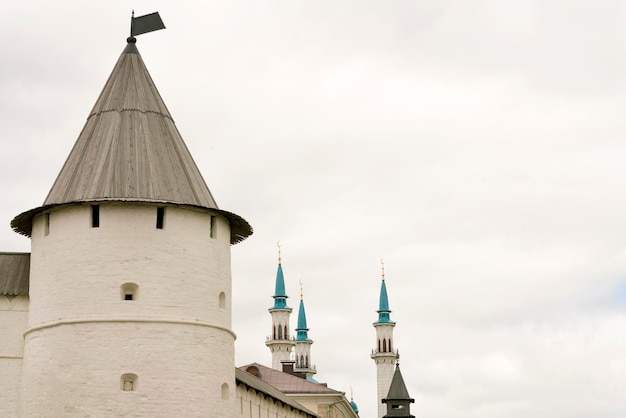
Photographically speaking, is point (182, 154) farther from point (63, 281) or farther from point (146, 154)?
point (63, 281)

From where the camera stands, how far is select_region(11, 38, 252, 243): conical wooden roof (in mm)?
36656

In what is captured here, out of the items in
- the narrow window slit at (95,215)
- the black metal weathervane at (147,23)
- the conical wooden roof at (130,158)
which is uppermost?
the black metal weathervane at (147,23)

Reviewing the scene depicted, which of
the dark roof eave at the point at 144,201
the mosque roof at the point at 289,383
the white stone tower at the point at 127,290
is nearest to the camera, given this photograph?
Answer: the white stone tower at the point at 127,290

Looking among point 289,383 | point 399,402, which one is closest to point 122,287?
point 289,383

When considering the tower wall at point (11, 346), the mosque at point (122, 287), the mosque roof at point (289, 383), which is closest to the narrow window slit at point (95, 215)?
the mosque at point (122, 287)

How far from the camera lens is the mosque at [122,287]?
35.1m

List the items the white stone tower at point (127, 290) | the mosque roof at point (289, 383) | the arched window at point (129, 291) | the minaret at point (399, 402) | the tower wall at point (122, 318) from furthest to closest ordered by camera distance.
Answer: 1. the minaret at point (399, 402)
2. the mosque roof at point (289, 383)
3. the arched window at point (129, 291)
4. the white stone tower at point (127, 290)
5. the tower wall at point (122, 318)

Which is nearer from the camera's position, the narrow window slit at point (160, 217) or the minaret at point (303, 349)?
the narrow window slit at point (160, 217)

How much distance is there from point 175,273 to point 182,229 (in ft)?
4.71

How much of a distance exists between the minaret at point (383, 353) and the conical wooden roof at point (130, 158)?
94.4 metres

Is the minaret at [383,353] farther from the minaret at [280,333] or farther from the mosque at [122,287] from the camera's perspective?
the mosque at [122,287]

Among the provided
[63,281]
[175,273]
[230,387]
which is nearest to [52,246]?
[63,281]

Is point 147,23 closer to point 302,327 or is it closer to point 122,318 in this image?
point 122,318

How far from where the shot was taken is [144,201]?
1421 inches
